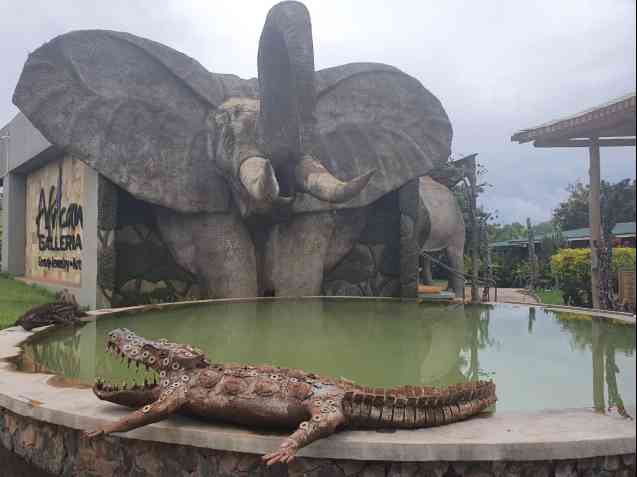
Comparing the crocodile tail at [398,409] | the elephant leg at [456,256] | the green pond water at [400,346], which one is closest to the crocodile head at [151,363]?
the crocodile tail at [398,409]

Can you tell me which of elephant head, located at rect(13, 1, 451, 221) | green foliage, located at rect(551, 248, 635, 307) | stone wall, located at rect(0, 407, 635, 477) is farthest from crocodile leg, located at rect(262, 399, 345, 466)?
green foliage, located at rect(551, 248, 635, 307)

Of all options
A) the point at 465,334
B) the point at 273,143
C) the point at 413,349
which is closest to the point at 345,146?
the point at 273,143

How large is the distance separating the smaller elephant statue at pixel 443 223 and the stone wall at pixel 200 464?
423 inches

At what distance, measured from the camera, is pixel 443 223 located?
1323 cm

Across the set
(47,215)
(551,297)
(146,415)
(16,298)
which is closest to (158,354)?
(146,415)

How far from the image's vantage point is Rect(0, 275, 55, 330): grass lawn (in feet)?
23.7

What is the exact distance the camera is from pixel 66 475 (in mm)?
2516

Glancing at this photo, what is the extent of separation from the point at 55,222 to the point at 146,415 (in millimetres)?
10079

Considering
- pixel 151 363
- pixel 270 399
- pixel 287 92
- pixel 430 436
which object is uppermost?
pixel 287 92

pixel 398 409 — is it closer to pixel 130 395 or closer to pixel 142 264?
pixel 130 395

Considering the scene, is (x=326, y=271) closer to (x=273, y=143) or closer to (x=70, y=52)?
(x=273, y=143)

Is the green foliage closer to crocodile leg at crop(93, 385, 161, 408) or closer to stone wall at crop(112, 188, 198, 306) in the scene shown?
stone wall at crop(112, 188, 198, 306)

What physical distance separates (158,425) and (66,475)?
590 mm

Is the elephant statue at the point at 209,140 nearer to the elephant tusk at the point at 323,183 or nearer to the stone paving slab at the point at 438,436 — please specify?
the elephant tusk at the point at 323,183
